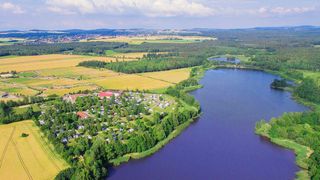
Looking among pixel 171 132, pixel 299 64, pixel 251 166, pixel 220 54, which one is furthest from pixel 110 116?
pixel 220 54

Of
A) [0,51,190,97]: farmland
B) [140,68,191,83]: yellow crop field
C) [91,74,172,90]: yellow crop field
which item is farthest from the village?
[140,68,191,83]: yellow crop field

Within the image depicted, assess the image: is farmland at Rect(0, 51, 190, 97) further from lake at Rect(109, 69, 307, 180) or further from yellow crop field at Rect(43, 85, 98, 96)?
lake at Rect(109, 69, 307, 180)

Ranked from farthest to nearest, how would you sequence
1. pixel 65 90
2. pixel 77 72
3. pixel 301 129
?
1. pixel 77 72
2. pixel 65 90
3. pixel 301 129

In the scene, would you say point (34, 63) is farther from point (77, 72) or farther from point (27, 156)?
point (27, 156)

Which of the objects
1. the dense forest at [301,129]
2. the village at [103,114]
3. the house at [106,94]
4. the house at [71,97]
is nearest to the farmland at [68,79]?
the house at [71,97]

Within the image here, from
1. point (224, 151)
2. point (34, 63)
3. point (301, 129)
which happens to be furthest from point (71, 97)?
point (34, 63)

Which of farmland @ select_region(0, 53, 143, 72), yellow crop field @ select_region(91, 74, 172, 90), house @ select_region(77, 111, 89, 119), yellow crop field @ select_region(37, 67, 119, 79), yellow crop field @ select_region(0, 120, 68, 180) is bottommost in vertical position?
yellow crop field @ select_region(0, 120, 68, 180)

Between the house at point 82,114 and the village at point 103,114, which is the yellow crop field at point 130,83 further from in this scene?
the house at point 82,114
